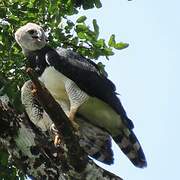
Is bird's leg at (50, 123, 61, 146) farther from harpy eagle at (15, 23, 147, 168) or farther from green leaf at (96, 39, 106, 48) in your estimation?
green leaf at (96, 39, 106, 48)

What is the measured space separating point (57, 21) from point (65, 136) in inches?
98.9

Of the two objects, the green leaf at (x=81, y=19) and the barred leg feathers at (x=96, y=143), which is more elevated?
the green leaf at (x=81, y=19)

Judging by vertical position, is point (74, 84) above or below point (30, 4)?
below

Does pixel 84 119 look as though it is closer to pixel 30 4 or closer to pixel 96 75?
pixel 96 75

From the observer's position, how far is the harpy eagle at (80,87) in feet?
18.6

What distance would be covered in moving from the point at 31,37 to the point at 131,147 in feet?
5.03

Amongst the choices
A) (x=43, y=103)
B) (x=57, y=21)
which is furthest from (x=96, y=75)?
(x=43, y=103)

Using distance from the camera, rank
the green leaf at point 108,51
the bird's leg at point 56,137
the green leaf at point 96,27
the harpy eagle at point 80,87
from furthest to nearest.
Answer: the green leaf at point 108,51 < the green leaf at point 96,27 < the harpy eagle at point 80,87 < the bird's leg at point 56,137

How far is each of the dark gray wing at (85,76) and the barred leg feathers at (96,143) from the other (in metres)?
0.26

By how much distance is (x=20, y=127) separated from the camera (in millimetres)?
4008

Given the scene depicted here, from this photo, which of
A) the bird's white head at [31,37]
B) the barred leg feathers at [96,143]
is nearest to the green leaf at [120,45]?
the bird's white head at [31,37]

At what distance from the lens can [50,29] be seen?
21.7ft

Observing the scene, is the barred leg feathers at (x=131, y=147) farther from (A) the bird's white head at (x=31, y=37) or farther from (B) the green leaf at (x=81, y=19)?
(B) the green leaf at (x=81, y=19)

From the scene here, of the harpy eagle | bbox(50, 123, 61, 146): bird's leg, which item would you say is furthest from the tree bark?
the harpy eagle
